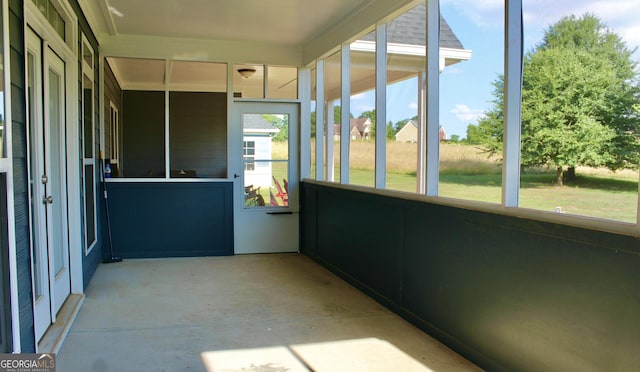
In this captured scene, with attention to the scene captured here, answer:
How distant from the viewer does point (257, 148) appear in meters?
6.31

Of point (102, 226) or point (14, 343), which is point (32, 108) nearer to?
point (14, 343)

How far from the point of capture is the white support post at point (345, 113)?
16.4 ft

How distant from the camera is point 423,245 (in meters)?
3.52

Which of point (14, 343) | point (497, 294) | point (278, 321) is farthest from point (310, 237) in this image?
point (14, 343)

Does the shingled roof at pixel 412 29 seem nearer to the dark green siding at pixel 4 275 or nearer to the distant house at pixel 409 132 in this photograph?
the distant house at pixel 409 132

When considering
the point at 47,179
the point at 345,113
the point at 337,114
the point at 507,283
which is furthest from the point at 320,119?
the point at 507,283

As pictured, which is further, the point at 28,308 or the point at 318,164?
the point at 318,164

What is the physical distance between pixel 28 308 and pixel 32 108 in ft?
3.96

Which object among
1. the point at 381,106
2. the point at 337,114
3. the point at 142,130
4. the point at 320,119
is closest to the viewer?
the point at 381,106

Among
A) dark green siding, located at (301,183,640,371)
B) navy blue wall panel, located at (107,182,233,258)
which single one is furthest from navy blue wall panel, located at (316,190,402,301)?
navy blue wall panel, located at (107,182,233,258)

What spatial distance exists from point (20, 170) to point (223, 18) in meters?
3.11

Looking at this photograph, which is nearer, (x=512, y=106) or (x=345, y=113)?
(x=512, y=106)

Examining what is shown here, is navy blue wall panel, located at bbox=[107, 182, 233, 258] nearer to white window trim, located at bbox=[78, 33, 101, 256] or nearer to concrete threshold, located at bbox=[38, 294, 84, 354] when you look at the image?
white window trim, located at bbox=[78, 33, 101, 256]

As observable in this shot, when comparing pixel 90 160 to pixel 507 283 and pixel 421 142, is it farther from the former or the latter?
pixel 507 283
